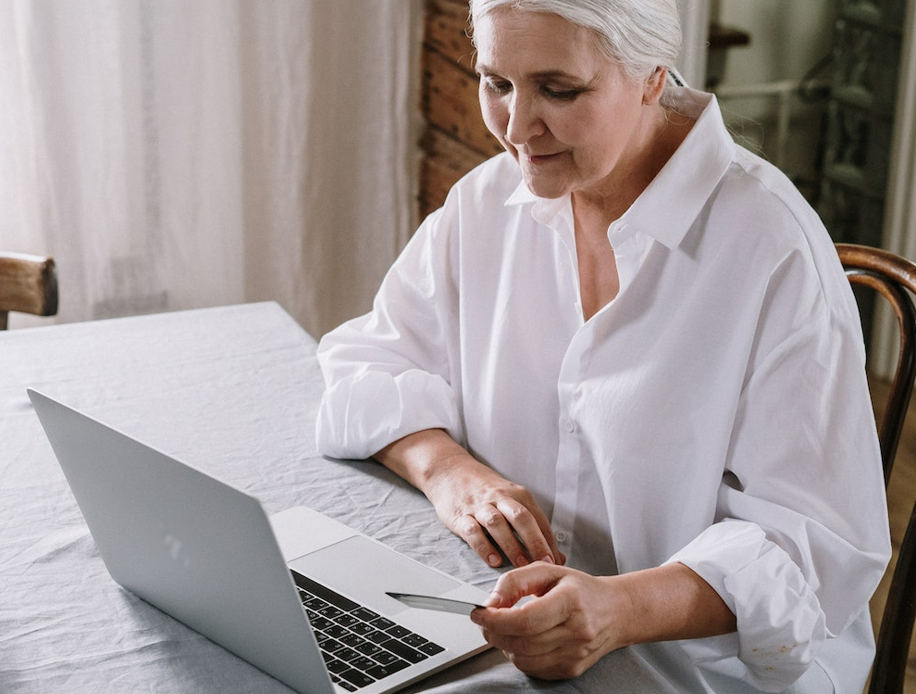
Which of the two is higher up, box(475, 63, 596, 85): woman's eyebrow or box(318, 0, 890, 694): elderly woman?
box(475, 63, 596, 85): woman's eyebrow

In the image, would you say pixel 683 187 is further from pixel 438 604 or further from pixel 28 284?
pixel 28 284

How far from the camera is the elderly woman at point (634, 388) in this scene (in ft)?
3.11

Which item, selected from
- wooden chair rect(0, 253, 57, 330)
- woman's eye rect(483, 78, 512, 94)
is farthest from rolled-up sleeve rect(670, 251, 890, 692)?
wooden chair rect(0, 253, 57, 330)

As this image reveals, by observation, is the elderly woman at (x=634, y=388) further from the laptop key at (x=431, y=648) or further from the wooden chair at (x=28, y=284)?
the wooden chair at (x=28, y=284)

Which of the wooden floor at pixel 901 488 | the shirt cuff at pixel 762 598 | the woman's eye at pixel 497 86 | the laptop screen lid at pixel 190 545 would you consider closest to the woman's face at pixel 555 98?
the woman's eye at pixel 497 86

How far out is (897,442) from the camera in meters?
1.23

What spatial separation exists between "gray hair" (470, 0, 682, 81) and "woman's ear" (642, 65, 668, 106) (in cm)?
1

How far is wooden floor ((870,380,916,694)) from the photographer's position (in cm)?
228

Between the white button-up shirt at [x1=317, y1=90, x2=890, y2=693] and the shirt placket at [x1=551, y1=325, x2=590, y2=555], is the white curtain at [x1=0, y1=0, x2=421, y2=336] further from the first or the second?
the shirt placket at [x1=551, y1=325, x2=590, y2=555]

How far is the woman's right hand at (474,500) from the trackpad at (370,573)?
0.07 meters

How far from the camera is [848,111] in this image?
3.40m

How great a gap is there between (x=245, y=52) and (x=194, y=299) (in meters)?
0.60

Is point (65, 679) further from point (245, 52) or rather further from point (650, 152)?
point (245, 52)

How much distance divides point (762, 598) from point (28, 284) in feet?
4.18
